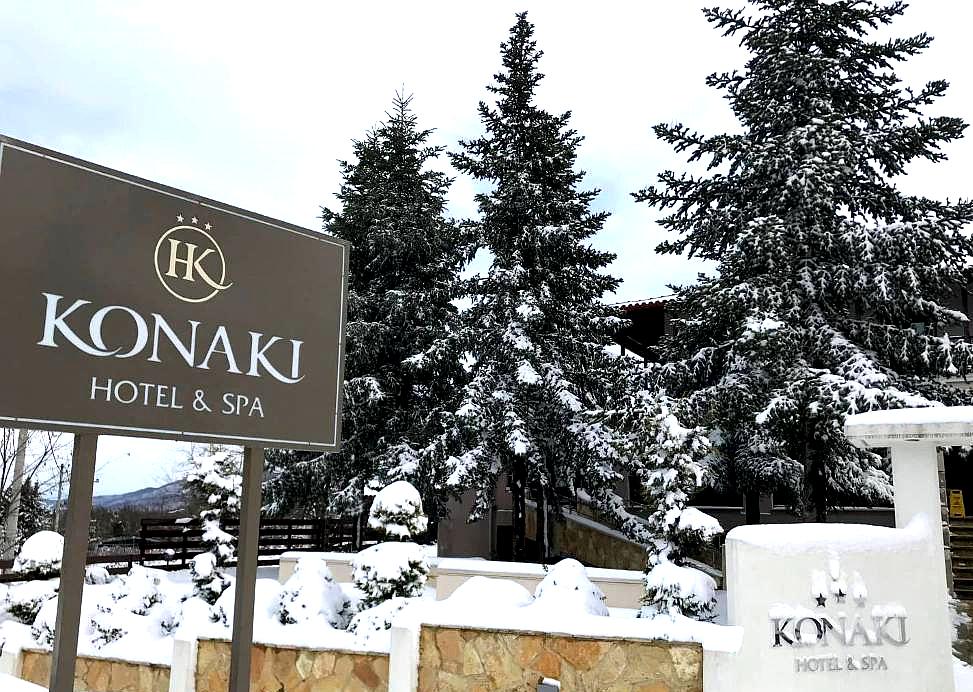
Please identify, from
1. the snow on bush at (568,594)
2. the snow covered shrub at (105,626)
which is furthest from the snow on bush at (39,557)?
the snow on bush at (568,594)

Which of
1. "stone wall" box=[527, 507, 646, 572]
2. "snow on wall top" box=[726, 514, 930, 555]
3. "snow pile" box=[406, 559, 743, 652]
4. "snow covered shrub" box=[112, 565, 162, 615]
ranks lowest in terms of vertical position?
"snow covered shrub" box=[112, 565, 162, 615]

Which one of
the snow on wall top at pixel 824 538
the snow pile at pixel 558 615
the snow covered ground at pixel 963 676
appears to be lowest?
the snow covered ground at pixel 963 676

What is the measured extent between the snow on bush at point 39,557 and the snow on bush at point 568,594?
27.6 feet

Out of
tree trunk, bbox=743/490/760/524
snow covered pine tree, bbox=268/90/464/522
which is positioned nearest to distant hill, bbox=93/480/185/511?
snow covered pine tree, bbox=268/90/464/522

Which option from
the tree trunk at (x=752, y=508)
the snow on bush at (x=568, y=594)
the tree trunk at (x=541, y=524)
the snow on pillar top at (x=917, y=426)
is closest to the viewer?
A: the snow on pillar top at (x=917, y=426)

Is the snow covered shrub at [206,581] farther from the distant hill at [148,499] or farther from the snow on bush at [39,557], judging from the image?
the distant hill at [148,499]

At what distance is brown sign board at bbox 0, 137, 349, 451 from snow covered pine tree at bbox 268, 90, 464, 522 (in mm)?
10814

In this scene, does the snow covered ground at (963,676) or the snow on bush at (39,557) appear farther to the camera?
the snow on bush at (39,557)

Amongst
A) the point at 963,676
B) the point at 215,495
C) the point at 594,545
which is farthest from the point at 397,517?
the point at 594,545

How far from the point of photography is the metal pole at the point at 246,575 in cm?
607

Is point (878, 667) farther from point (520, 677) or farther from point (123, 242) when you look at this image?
point (123, 242)

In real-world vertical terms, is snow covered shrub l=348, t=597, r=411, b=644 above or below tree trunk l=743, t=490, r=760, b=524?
below

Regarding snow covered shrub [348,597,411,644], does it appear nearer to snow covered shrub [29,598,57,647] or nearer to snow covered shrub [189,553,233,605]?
snow covered shrub [189,553,233,605]

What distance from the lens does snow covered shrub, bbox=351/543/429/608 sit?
33.8 ft
